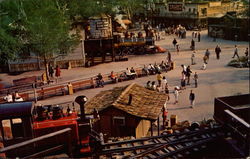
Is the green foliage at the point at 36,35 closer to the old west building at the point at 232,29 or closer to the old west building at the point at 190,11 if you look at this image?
the old west building at the point at 232,29

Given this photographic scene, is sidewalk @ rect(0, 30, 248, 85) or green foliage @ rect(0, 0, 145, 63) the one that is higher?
green foliage @ rect(0, 0, 145, 63)

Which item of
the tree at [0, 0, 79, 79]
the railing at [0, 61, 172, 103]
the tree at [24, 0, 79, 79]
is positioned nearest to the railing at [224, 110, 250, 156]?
the railing at [0, 61, 172, 103]

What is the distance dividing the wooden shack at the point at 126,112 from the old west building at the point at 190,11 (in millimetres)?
43994

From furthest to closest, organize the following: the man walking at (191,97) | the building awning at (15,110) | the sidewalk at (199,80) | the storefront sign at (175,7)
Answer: the storefront sign at (175,7) < the sidewalk at (199,80) < the man walking at (191,97) < the building awning at (15,110)

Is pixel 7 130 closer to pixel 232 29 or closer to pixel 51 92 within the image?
pixel 51 92

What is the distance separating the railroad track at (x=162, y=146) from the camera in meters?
10.5

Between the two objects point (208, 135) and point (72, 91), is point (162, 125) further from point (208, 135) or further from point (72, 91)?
point (72, 91)

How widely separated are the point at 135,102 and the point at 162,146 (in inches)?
177

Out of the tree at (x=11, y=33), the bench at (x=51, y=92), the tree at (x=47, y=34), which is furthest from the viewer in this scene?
the tree at (x=47, y=34)

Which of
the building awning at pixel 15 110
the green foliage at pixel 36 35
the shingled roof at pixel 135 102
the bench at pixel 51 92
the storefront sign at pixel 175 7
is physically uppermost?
the storefront sign at pixel 175 7

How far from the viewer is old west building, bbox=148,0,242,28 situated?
56.3 m

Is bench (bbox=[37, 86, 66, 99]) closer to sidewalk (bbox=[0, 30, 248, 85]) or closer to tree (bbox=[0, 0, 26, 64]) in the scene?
sidewalk (bbox=[0, 30, 248, 85])

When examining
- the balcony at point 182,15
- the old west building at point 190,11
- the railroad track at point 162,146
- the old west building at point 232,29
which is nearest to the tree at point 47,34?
the railroad track at point 162,146

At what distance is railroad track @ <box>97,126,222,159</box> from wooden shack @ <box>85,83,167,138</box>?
2.29 meters
